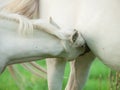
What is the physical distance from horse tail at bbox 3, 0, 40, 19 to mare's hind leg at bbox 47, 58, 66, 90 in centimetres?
21

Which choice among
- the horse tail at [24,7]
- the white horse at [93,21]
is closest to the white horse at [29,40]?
the white horse at [93,21]

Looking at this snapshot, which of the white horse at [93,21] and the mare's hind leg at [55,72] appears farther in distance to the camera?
the mare's hind leg at [55,72]

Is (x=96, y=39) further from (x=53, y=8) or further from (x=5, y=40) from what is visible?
(x=5, y=40)

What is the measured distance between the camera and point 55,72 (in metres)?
1.79

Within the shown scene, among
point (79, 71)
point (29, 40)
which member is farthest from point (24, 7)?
point (79, 71)

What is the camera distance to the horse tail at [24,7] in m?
1.77

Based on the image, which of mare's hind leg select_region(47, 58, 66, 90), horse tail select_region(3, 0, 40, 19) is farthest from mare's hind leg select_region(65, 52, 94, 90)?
horse tail select_region(3, 0, 40, 19)

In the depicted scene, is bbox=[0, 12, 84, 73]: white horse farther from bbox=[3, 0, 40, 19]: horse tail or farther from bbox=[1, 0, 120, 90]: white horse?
bbox=[3, 0, 40, 19]: horse tail

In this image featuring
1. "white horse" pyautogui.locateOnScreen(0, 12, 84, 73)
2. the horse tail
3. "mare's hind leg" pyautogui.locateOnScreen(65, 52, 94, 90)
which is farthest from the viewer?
"mare's hind leg" pyautogui.locateOnScreen(65, 52, 94, 90)

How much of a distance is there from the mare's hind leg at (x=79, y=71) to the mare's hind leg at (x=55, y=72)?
16cm

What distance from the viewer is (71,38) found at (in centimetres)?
163

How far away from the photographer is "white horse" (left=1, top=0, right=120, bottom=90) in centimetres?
163

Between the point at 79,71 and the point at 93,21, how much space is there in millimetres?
400

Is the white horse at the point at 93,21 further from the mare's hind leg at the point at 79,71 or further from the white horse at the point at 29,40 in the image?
the mare's hind leg at the point at 79,71
